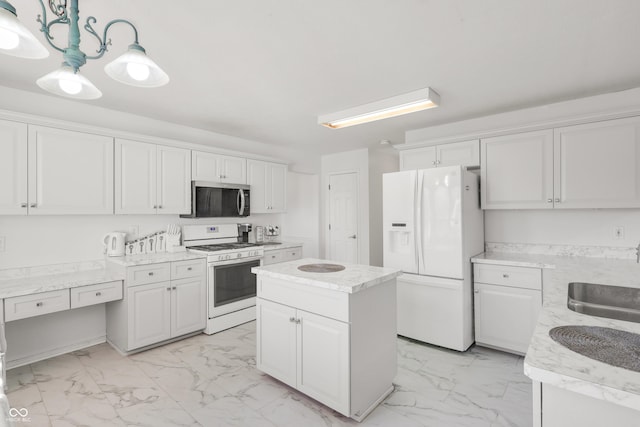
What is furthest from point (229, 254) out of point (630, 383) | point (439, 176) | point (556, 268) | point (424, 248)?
point (630, 383)

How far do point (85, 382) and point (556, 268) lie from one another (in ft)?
12.7

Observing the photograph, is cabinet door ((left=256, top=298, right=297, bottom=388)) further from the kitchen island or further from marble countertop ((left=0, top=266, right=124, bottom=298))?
marble countertop ((left=0, top=266, right=124, bottom=298))

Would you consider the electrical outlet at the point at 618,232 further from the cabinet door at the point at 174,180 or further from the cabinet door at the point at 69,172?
the cabinet door at the point at 69,172

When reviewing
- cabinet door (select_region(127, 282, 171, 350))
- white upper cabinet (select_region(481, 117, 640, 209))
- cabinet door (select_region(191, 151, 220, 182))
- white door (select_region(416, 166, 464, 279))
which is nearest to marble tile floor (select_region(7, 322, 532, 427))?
cabinet door (select_region(127, 282, 171, 350))

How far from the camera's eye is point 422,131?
3922mm

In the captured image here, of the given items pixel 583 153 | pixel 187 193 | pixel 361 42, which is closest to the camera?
pixel 361 42

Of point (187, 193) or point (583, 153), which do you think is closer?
point (583, 153)

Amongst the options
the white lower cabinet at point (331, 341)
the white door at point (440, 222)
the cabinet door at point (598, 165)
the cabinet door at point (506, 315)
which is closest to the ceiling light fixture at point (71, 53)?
the white lower cabinet at point (331, 341)

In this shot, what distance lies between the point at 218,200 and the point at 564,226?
3.77 metres

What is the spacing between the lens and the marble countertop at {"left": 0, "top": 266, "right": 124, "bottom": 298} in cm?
236

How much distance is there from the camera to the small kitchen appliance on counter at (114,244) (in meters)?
3.20

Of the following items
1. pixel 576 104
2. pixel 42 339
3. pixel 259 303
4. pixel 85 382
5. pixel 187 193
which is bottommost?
pixel 85 382

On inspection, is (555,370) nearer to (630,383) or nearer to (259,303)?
(630,383)

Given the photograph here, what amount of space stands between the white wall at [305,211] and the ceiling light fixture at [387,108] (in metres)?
2.42
